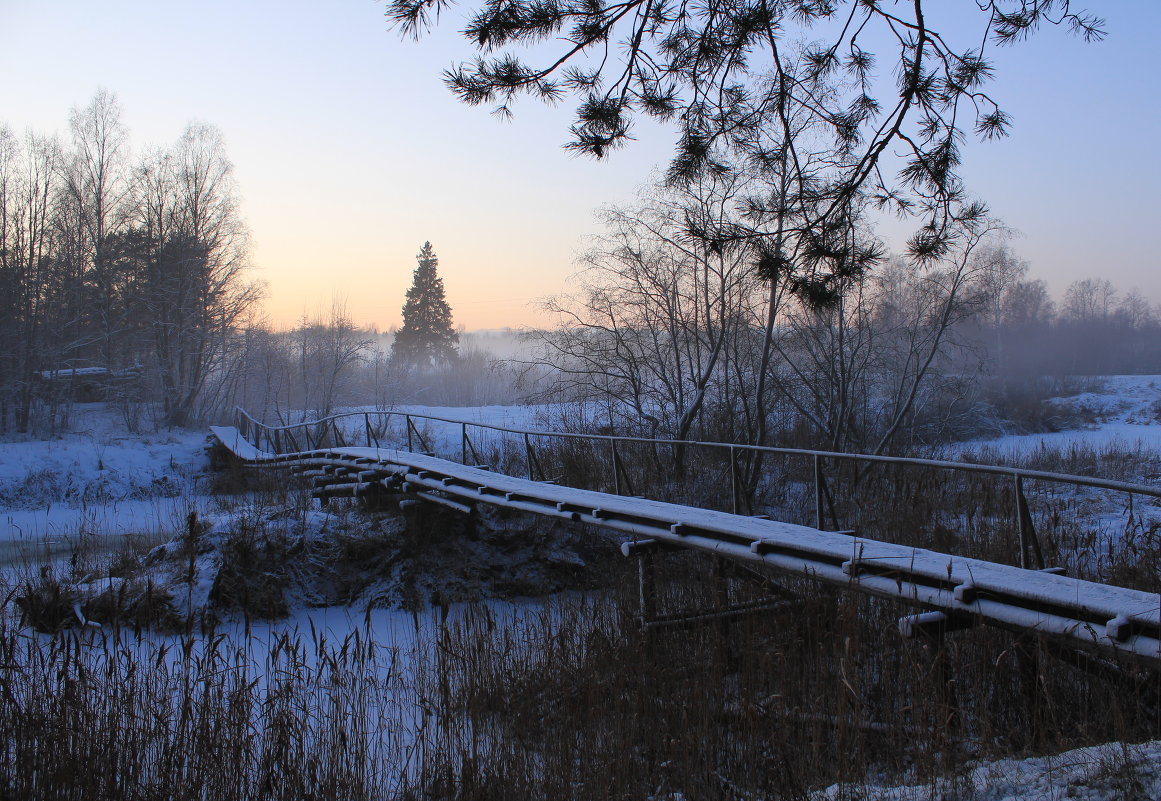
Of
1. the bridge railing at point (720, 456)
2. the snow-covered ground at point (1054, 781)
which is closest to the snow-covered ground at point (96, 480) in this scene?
the bridge railing at point (720, 456)

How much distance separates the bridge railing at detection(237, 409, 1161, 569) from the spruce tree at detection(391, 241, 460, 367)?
2688cm

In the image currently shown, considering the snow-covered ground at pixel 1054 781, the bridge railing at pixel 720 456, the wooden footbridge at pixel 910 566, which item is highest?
the bridge railing at pixel 720 456

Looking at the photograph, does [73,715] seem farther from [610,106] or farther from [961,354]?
[961,354]

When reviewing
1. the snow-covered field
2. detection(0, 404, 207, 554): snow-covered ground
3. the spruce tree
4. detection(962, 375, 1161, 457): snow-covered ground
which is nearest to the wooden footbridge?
the snow-covered field

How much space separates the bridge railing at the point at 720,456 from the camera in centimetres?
540

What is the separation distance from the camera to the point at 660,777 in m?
4.29

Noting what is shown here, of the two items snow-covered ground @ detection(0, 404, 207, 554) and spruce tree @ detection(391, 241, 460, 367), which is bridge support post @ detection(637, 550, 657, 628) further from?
spruce tree @ detection(391, 241, 460, 367)

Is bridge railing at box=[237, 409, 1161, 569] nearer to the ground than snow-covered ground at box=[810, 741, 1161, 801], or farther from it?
farther from it

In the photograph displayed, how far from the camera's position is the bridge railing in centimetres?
540

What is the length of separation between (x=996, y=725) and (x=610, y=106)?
445 cm

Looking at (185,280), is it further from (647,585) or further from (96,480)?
(647,585)

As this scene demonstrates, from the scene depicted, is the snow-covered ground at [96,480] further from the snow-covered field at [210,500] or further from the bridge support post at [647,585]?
the bridge support post at [647,585]

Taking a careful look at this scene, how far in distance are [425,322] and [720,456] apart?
48274 mm

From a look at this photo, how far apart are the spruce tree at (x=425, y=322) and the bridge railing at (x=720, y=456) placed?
88.2 ft
